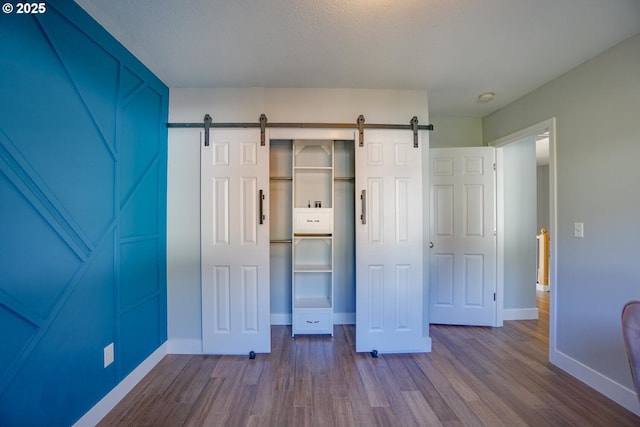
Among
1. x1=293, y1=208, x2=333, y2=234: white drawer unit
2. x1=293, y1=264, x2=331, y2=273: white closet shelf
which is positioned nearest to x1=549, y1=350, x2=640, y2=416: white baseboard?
x1=293, y1=264, x2=331, y2=273: white closet shelf

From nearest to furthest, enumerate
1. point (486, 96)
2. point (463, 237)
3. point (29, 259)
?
point (29, 259) → point (486, 96) → point (463, 237)

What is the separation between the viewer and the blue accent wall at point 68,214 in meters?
1.11

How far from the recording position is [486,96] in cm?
255

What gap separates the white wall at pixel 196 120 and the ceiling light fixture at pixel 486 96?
0.91 meters

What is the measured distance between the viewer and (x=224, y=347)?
2305mm

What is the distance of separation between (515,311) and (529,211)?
4.17 feet

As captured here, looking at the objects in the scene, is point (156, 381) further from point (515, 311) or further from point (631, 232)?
point (515, 311)

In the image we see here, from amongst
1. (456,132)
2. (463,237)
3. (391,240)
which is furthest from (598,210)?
(456,132)

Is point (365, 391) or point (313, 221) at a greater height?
point (313, 221)

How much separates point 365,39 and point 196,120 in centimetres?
169

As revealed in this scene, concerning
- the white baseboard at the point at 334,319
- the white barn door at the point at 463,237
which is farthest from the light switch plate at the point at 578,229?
the white baseboard at the point at 334,319

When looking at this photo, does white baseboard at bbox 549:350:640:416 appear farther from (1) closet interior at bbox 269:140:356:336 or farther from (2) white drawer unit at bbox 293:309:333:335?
(2) white drawer unit at bbox 293:309:333:335

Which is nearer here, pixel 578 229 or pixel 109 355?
pixel 109 355

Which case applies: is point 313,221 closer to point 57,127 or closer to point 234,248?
point 234,248
